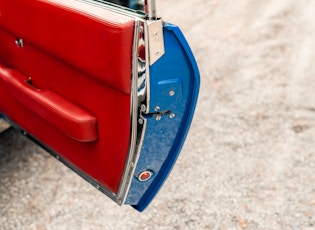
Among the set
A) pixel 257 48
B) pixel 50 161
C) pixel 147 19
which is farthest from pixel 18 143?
pixel 257 48

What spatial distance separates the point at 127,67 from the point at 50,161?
144 cm

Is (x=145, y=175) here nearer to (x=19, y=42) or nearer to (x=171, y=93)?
(x=171, y=93)

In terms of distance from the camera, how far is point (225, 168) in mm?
2742

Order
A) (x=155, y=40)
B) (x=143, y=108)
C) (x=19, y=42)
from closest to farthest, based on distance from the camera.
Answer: (x=155, y=40), (x=143, y=108), (x=19, y=42)

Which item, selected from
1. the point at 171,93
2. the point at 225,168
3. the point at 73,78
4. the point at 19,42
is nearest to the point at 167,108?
the point at 171,93

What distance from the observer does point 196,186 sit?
2604 millimetres

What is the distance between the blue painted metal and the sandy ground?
521 mm

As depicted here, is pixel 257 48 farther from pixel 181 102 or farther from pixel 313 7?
pixel 181 102

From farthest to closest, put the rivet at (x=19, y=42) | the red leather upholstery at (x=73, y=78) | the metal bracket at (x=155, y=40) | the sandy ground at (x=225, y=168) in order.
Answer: the sandy ground at (x=225, y=168) < the rivet at (x=19, y=42) < the red leather upholstery at (x=73, y=78) < the metal bracket at (x=155, y=40)

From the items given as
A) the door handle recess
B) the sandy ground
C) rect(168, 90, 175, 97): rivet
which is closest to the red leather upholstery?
the door handle recess

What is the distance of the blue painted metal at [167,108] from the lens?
5.18 feet

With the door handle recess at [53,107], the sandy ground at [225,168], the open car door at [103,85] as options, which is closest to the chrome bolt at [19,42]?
the open car door at [103,85]

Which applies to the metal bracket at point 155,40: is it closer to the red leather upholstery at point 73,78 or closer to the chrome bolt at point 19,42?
the red leather upholstery at point 73,78

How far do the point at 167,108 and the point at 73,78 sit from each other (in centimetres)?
42
